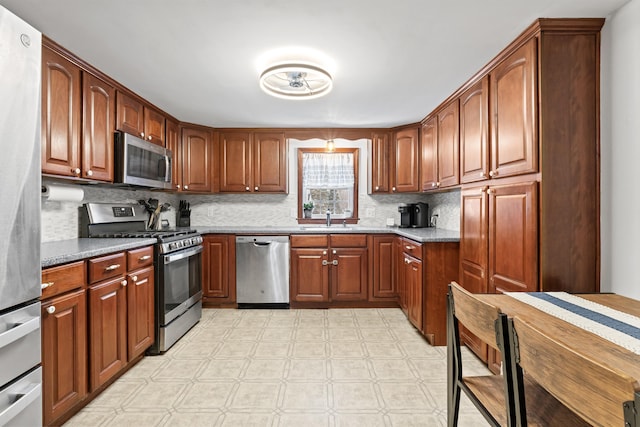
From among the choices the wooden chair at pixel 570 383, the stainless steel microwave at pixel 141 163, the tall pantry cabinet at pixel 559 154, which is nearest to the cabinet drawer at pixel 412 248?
the tall pantry cabinet at pixel 559 154

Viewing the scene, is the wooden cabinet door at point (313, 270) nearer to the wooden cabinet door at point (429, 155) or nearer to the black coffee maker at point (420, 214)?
the black coffee maker at point (420, 214)

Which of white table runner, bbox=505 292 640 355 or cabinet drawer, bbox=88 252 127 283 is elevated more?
cabinet drawer, bbox=88 252 127 283

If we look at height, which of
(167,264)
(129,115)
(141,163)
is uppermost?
(129,115)

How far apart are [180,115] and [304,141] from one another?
1511 millimetres

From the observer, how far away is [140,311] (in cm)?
236

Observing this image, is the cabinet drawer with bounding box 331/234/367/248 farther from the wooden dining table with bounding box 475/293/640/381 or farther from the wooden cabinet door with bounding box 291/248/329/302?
the wooden dining table with bounding box 475/293/640/381

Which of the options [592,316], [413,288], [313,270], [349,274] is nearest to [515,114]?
[592,316]

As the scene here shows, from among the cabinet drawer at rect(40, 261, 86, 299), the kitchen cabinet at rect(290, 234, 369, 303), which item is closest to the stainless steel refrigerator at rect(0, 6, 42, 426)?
the cabinet drawer at rect(40, 261, 86, 299)

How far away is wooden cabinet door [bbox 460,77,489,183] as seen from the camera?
7.26 ft

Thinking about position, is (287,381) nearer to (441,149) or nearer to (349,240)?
(349,240)

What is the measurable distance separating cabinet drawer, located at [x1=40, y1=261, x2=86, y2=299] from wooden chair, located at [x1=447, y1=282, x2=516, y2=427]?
1.87 meters

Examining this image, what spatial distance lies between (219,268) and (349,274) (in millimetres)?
1478

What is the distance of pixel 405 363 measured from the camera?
7.82 ft

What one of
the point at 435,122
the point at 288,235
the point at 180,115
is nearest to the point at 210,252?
the point at 288,235
